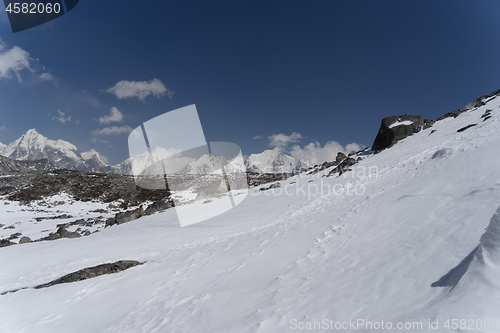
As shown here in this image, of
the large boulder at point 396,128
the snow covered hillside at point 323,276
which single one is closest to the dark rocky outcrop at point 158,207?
the snow covered hillside at point 323,276

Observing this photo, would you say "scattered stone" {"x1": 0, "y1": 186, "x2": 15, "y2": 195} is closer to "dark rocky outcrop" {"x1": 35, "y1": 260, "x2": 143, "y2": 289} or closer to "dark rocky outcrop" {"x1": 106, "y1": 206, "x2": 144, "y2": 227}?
"dark rocky outcrop" {"x1": 106, "y1": 206, "x2": 144, "y2": 227}

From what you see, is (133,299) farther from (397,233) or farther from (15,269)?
(15,269)

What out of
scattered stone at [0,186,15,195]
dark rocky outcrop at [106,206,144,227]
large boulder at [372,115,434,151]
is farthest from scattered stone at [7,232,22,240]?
large boulder at [372,115,434,151]

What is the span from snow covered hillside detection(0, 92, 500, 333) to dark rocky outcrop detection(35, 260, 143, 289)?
42 centimetres

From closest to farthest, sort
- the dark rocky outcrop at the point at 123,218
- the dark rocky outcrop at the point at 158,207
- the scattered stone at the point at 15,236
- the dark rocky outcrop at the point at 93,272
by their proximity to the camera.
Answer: the dark rocky outcrop at the point at 93,272, the scattered stone at the point at 15,236, the dark rocky outcrop at the point at 123,218, the dark rocky outcrop at the point at 158,207

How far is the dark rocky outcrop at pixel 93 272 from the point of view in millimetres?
9633

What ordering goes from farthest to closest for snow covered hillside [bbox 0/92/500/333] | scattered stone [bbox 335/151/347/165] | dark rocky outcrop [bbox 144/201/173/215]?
scattered stone [bbox 335/151/347/165], dark rocky outcrop [bbox 144/201/173/215], snow covered hillside [bbox 0/92/500/333]

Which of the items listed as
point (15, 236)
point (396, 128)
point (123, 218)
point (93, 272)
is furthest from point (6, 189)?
point (396, 128)

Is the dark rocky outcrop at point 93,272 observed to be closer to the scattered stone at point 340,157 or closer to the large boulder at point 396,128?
the scattered stone at point 340,157

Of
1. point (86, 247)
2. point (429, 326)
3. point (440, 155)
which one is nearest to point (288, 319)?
point (429, 326)

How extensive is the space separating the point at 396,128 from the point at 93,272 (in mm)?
37454

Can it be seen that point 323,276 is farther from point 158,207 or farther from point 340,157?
point 340,157

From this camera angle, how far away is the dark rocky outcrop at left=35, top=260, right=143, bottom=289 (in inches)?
379

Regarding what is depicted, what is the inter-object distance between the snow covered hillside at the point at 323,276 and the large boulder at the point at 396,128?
21363 mm
